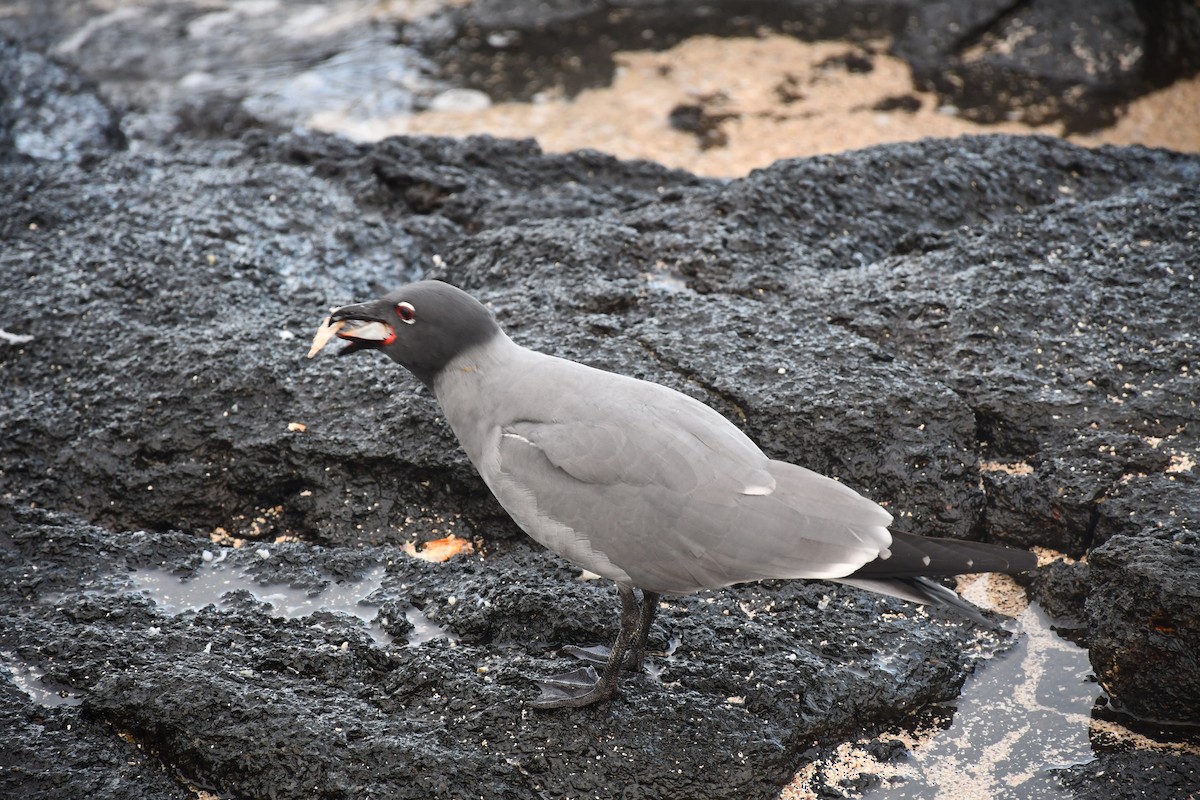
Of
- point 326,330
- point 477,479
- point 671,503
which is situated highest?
point 326,330

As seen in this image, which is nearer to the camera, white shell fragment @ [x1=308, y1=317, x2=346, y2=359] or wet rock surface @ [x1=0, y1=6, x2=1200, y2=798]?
wet rock surface @ [x1=0, y1=6, x2=1200, y2=798]

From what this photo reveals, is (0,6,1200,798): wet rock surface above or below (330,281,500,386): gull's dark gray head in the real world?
below

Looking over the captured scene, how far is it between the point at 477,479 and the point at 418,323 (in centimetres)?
72

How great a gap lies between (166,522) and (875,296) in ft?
7.95

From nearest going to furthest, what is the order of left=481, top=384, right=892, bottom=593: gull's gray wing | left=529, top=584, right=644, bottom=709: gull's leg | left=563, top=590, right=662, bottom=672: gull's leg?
left=481, top=384, right=892, bottom=593: gull's gray wing, left=529, top=584, right=644, bottom=709: gull's leg, left=563, top=590, right=662, bottom=672: gull's leg

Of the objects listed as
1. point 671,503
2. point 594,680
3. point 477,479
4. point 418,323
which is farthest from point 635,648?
point 418,323

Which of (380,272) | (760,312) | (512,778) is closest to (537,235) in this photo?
(380,272)

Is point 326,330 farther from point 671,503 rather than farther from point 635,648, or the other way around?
point 635,648

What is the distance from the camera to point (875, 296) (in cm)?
377

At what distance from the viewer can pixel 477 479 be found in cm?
340

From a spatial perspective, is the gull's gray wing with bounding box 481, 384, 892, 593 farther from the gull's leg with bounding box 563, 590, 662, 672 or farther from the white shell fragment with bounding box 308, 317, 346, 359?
the white shell fragment with bounding box 308, 317, 346, 359

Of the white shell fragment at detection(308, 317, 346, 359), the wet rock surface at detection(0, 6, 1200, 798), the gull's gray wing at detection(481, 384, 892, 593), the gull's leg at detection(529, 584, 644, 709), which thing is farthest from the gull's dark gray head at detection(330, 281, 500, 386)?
the gull's leg at detection(529, 584, 644, 709)

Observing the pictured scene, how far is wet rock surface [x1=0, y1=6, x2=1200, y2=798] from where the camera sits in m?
2.69

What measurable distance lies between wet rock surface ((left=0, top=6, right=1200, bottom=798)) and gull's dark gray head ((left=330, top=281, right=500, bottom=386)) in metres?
0.63
